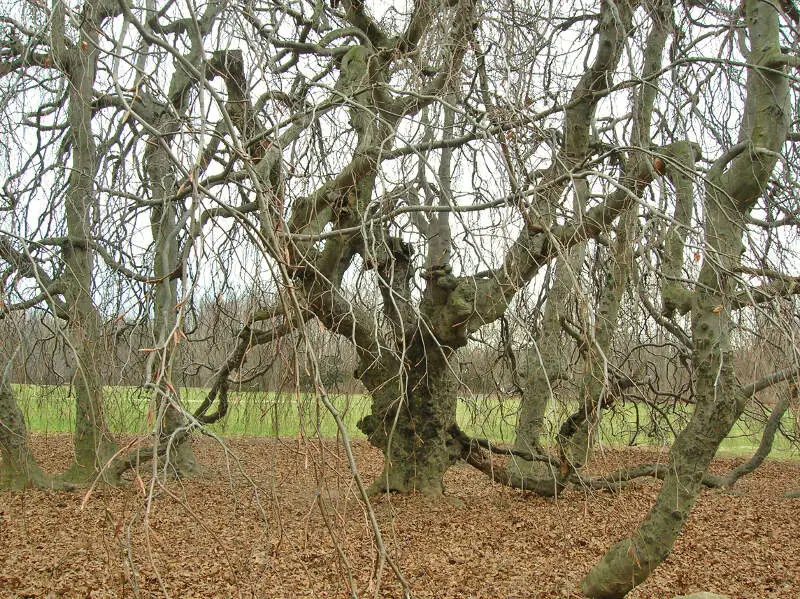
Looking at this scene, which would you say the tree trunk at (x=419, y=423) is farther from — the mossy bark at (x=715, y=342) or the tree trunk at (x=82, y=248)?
the mossy bark at (x=715, y=342)

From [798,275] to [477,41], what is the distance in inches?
90.3

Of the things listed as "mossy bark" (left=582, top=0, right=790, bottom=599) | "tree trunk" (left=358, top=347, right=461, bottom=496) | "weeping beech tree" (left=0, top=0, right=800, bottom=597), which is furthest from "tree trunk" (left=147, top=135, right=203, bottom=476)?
"mossy bark" (left=582, top=0, right=790, bottom=599)

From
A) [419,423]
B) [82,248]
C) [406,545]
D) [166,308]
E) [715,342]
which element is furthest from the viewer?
[419,423]

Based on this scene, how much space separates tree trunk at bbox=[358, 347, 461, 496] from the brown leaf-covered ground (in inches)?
7.6

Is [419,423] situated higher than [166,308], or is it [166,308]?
[166,308]

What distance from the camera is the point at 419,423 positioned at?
19.7ft

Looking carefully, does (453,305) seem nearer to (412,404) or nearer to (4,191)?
(412,404)

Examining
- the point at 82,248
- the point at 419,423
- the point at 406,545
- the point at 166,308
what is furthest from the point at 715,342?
the point at 82,248

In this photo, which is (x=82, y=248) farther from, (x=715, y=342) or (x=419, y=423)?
(x=715, y=342)

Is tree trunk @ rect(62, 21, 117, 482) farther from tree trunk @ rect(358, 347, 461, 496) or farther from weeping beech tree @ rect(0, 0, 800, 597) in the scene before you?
tree trunk @ rect(358, 347, 461, 496)

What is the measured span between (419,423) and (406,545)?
1.32m

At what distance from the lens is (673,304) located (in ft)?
16.4

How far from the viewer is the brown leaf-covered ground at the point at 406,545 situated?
3.90 metres

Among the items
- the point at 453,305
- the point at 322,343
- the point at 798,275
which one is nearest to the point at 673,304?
the point at 798,275
